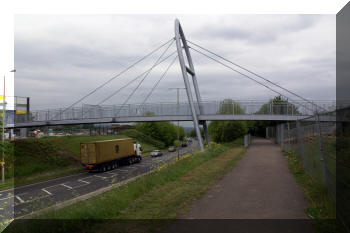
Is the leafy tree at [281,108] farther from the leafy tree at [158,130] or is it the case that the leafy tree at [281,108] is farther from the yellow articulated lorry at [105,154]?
the leafy tree at [158,130]

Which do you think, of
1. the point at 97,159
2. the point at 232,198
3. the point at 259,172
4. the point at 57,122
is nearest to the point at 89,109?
the point at 57,122

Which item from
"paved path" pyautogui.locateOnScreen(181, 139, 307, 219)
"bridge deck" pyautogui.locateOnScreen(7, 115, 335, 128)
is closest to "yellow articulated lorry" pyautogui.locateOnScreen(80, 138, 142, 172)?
"bridge deck" pyautogui.locateOnScreen(7, 115, 335, 128)

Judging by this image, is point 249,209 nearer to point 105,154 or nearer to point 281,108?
point 105,154

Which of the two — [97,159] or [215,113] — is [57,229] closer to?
[97,159]

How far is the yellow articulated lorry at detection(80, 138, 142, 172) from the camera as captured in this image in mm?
29703

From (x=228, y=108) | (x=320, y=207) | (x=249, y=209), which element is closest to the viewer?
(x=320, y=207)

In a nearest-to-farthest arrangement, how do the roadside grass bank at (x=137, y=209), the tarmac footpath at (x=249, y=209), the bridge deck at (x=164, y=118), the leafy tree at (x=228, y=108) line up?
the tarmac footpath at (x=249, y=209) < the roadside grass bank at (x=137, y=209) < the bridge deck at (x=164, y=118) < the leafy tree at (x=228, y=108)

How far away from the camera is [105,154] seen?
3105cm

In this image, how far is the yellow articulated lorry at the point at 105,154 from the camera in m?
29.7

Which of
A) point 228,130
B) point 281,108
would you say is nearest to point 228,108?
point 281,108

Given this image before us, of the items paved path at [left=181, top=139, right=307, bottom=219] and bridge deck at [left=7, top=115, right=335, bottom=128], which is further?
bridge deck at [left=7, top=115, right=335, bottom=128]

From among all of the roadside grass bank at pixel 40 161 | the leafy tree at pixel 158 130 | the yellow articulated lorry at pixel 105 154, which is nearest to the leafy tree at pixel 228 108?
the yellow articulated lorry at pixel 105 154

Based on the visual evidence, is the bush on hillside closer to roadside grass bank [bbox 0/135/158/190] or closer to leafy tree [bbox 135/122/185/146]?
leafy tree [bbox 135/122/185/146]

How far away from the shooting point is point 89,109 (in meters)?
36.0
